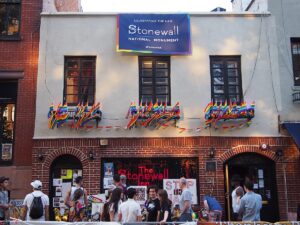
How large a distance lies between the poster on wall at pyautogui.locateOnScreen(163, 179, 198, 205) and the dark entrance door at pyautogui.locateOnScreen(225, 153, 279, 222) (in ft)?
3.42

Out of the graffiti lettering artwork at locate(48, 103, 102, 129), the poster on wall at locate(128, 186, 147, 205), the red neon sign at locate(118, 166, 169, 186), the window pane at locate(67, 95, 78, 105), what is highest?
the window pane at locate(67, 95, 78, 105)

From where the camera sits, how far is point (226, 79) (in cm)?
1328

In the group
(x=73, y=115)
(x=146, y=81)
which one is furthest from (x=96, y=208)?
(x=146, y=81)

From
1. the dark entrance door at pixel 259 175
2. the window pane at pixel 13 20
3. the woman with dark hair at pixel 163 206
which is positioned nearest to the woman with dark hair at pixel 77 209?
the woman with dark hair at pixel 163 206

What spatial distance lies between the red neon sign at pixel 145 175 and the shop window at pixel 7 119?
3.66 metres

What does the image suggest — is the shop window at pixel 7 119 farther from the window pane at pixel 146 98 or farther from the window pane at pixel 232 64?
the window pane at pixel 232 64

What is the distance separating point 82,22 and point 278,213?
8.78m

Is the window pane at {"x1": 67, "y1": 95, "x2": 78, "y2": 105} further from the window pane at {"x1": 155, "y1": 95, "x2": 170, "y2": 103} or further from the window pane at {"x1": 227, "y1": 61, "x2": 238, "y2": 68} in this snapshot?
the window pane at {"x1": 227, "y1": 61, "x2": 238, "y2": 68}

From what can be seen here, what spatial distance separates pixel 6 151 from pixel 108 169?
3.36 metres

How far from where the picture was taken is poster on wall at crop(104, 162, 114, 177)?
41.6 feet

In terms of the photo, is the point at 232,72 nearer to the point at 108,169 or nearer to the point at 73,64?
the point at 108,169

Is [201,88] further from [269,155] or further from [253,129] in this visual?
[269,155]

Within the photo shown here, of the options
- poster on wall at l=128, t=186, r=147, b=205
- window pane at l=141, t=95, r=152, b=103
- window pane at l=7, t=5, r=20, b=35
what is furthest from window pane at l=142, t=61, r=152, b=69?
window pane at l=7, t=5, r=20, b=35

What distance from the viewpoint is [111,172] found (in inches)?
500
